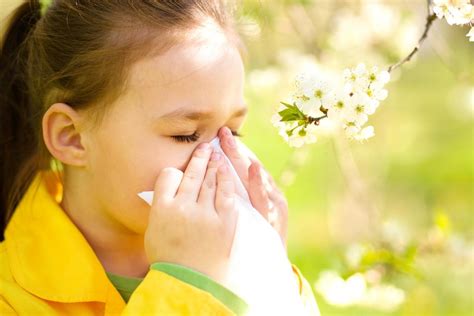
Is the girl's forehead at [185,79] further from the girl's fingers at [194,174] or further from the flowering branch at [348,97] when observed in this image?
the flowering branch at [348,97]

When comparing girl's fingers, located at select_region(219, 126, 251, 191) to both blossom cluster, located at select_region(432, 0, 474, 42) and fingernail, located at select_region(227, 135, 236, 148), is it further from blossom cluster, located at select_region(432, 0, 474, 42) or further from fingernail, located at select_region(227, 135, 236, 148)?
blossom cluster, located at select_region(432, 0, 474, 42)

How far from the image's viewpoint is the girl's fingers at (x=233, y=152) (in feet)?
5.92

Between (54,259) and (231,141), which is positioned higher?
(231,141)

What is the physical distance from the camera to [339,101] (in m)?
1.49

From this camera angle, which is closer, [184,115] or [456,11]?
[456,11]

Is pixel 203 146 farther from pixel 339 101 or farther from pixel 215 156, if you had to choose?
pixel 339 101

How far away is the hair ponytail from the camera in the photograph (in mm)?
2199

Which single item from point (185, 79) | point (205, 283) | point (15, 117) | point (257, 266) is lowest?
point (205, 283)

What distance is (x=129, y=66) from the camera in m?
1.80

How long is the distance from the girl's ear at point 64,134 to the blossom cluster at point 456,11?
2.82 feet

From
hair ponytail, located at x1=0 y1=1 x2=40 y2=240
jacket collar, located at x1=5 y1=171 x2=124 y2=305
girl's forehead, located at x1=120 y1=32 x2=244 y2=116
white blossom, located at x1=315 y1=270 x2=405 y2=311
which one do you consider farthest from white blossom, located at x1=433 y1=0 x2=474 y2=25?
white blossom, located at x1=315 y1=270 x2=405 y2=311

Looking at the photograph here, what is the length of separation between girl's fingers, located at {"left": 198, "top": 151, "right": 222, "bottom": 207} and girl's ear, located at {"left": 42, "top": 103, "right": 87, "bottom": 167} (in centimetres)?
32

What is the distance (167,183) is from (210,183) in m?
0.09

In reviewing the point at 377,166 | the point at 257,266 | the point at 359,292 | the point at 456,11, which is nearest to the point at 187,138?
the point at 257,266
